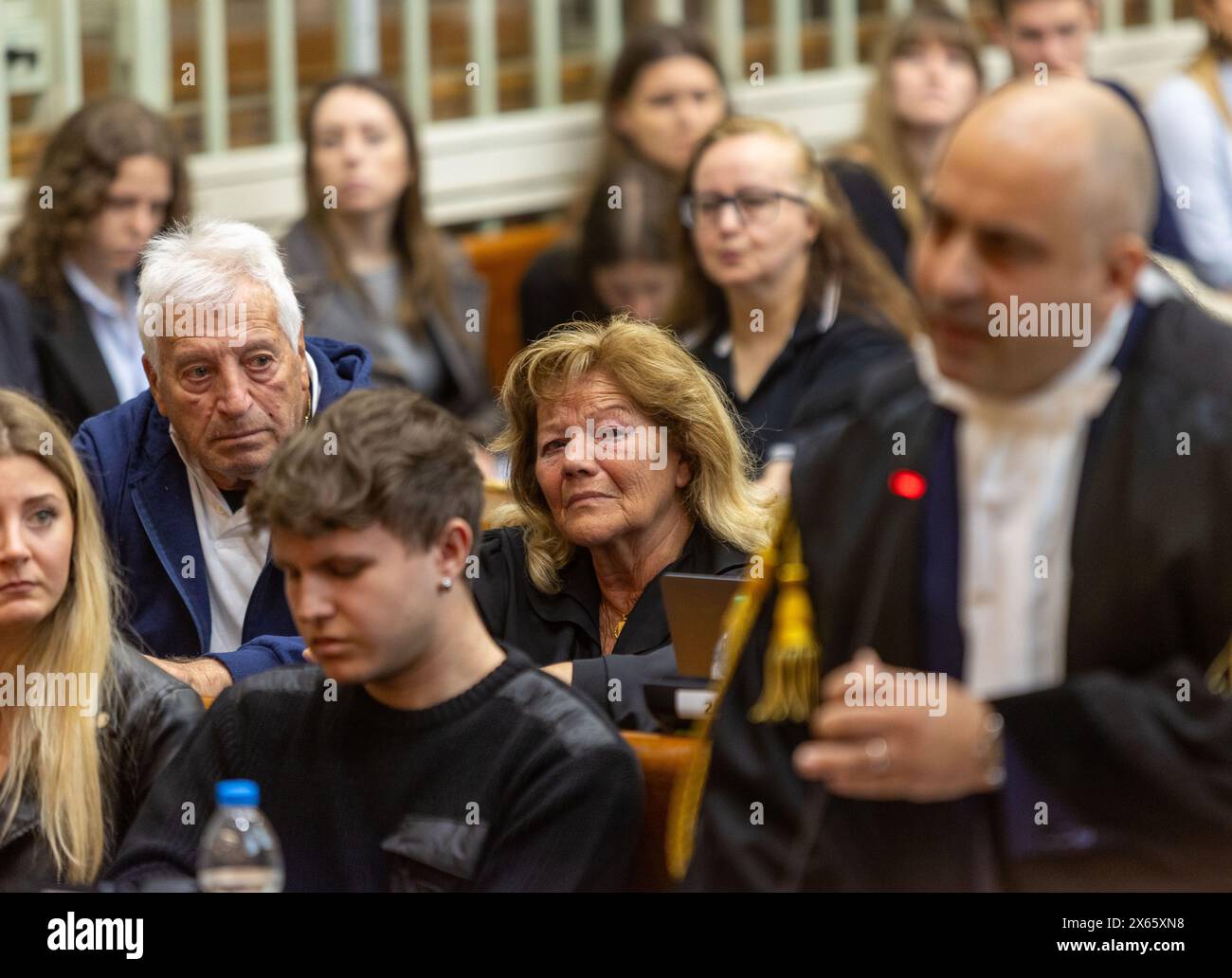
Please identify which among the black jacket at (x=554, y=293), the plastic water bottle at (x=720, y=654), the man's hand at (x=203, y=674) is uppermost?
the black jacket at (x=554, y=293)

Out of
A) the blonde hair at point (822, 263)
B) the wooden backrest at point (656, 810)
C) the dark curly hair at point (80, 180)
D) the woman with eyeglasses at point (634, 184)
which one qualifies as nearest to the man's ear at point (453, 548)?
the wooden backrest at point (656, 810)

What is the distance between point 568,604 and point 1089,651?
127 cm

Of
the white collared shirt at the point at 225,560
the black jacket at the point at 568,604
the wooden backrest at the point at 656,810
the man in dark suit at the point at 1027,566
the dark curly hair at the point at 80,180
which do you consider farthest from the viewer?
the dark curly hair at the point at 80,180

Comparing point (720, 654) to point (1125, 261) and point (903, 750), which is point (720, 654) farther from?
point (1125, 261)

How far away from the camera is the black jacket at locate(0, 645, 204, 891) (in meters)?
2.85

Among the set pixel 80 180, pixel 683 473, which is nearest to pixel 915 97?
pixel 80 180

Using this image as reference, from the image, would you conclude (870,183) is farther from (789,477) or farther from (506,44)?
(789,477)

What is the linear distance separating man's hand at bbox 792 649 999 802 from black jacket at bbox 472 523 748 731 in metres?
1.01

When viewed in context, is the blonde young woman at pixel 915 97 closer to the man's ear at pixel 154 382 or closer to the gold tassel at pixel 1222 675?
the man's ear at pixel 154 382

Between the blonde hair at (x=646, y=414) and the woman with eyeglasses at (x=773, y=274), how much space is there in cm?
97

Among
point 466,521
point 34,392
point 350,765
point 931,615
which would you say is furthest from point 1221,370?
point 34,392

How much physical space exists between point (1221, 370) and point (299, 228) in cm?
357

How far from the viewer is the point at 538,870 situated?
8.36ft

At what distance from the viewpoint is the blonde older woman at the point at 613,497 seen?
3.32 meters
